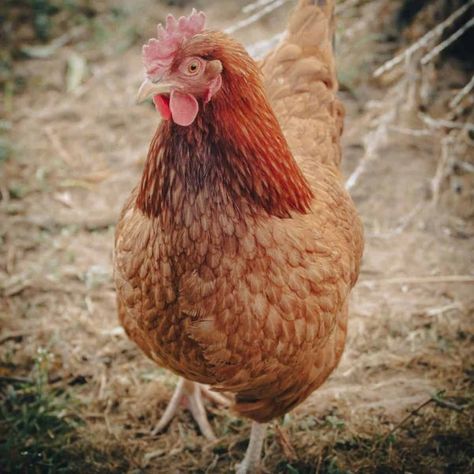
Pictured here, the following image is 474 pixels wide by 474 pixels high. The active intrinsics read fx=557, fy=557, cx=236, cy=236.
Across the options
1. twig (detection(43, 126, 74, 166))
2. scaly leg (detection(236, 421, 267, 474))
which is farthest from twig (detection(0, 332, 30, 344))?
twig (detection(43, 126, 74, 166))

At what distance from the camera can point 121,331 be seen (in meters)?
3.25

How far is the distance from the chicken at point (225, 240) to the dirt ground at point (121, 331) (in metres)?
0.71

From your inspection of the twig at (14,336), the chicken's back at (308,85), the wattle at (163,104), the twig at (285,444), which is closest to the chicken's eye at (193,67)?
the wattle at (163,104)

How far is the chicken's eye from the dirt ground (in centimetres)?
179

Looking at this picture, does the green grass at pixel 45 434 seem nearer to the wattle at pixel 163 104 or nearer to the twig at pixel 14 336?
the twig at pixel 14 336

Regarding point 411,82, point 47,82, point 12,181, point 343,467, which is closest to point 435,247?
point 411,82

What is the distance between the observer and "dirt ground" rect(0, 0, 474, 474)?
104 inches

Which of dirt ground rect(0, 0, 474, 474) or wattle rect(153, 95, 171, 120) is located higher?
wattle rect(153, 95, 171, 120)

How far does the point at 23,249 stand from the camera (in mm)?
3719

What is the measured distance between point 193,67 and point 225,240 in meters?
0.56

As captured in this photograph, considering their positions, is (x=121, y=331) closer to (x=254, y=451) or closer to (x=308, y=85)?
(x=254, y=451)

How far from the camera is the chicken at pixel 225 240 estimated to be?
1750 mm

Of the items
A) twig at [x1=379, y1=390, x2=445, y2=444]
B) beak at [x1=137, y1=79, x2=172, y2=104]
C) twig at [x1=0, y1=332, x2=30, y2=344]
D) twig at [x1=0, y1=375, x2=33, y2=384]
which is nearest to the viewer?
beak at [x1=137, y1=79, x2=172, y2=104]

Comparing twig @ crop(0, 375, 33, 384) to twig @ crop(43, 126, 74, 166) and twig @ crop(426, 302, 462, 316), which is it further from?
twig @ crop(426, 302, 462, 316)
